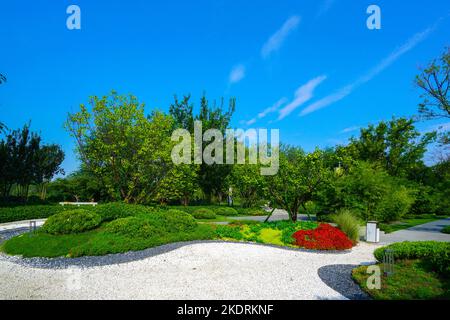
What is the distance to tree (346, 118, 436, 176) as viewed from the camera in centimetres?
3158

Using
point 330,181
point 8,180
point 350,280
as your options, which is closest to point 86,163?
point 8,180

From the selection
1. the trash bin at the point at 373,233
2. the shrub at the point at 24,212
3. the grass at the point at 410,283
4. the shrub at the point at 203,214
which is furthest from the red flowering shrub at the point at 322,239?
the shrub at the point at 24,212

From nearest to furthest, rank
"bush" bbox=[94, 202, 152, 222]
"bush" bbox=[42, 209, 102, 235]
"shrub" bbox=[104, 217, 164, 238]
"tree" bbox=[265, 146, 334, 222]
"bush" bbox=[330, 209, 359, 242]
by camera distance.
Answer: "shrub" bbox=[104, 217, 164, 238] → "bush" bbox=[42, 209, 102, 235] → "bush" bbox=[330, 209, 359, 242] → "bush" bbox=[94, 202, 152, 222] → "tree" bbox=[265, 146, 334, 222]

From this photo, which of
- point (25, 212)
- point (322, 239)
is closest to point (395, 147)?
point (322, 239)

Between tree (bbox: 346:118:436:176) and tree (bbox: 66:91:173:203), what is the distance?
69.4ft

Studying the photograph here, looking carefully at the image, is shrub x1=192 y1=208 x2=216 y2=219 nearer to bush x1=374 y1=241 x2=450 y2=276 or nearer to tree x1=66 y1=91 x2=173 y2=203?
tree x1=66 y1=91 x2=173 y2=203

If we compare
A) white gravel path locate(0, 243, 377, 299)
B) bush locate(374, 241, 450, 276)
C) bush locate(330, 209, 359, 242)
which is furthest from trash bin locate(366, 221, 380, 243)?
bush locate(374, 241, 450, 276)

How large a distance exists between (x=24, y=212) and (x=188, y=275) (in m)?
17.4

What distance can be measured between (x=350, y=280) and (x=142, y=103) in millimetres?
17933

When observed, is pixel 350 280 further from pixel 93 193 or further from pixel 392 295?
pixel 93 193

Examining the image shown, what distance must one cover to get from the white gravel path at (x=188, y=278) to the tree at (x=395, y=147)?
2584 centimetres

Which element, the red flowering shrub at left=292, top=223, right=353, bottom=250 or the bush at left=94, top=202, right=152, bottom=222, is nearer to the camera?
the red flowering shrub at left=292, top=223, right=353, bottom=250

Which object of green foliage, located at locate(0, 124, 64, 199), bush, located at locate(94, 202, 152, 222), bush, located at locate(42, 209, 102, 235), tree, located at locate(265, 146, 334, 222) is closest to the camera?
bush, located at locate(42, 209, 102, 235)

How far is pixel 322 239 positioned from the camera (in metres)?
10.8
